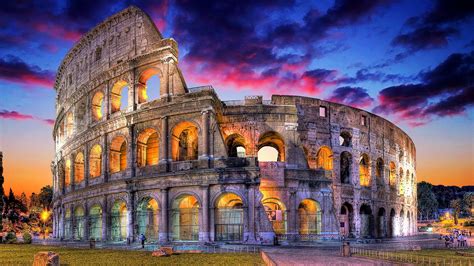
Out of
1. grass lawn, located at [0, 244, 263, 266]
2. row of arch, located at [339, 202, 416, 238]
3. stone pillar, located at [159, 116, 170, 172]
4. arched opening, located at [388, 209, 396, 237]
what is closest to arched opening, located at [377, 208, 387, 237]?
row of arch, located at [339, 202, 416, 238]

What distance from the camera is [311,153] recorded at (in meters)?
36.3

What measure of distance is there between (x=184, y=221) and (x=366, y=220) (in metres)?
17.3

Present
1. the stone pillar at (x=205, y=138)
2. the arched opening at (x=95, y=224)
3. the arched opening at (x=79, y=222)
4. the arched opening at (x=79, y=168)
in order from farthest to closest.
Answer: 1. the arched opening at (x=79, y=168)
2. the arched opening at (x=79, y=222)
3. the arched opening at (x=95, y=224)
4. the stone pillar at (x=205, y=138)

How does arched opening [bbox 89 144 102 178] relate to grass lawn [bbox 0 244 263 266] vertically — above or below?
above

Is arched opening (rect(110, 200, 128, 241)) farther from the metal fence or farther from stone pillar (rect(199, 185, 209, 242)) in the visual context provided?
the metal fence

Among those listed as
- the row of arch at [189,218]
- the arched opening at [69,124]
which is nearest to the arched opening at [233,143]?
the row of arch at [189,218]

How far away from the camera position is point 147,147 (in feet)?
113

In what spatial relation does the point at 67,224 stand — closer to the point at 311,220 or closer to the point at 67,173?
the point at 67,173

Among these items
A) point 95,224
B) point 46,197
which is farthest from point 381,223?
point 46,197

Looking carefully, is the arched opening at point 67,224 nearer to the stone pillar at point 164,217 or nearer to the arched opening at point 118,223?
the arched opening at point 118,223

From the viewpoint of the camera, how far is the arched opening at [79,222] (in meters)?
37.6

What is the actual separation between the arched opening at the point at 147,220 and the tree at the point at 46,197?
58.5m

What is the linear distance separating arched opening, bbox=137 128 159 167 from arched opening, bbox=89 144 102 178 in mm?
4617

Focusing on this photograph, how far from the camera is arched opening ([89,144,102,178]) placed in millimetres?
36969
